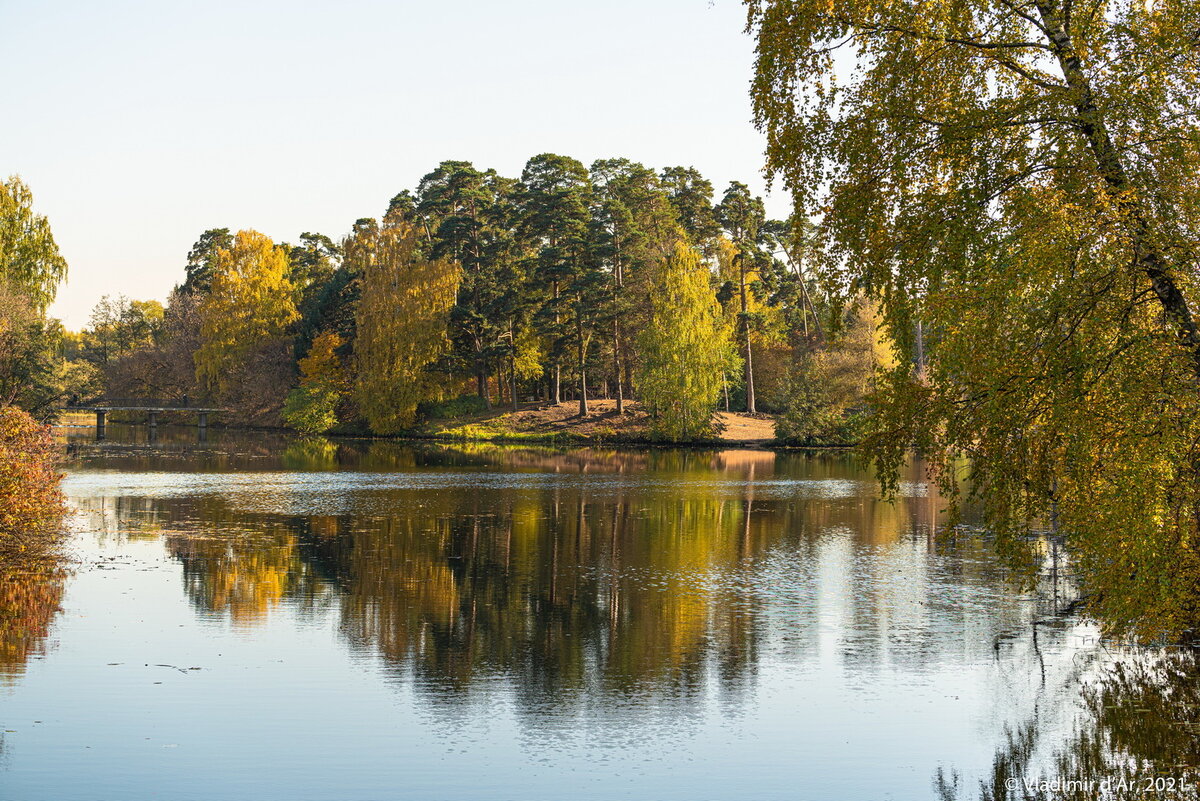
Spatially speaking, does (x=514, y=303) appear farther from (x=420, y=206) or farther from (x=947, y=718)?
(x=947, y=718)

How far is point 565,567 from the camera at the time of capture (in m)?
24.5

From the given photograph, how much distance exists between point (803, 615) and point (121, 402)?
8444 cm

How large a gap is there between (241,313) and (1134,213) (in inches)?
3292

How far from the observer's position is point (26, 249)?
57.8 m

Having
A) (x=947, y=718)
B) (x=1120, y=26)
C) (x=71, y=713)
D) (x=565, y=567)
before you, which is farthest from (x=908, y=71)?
(x=565, y=567)

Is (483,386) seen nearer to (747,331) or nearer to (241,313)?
(747,331)

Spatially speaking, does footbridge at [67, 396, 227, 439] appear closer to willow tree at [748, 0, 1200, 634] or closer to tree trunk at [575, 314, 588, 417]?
tree trunk at [575, 314, 588, 417]

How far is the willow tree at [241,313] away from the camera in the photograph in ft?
288

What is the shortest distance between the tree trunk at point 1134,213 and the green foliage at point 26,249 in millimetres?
56044

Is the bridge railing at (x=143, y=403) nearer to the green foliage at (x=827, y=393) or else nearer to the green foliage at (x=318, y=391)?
the green foliage at (x=318, y=391)

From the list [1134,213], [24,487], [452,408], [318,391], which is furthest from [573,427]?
[1134,213]

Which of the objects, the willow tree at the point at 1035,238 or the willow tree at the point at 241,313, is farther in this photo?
the willow tree at the point at 241,313

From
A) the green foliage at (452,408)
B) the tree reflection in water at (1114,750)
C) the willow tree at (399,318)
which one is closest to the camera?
the tree reflection in water at (1114,750)

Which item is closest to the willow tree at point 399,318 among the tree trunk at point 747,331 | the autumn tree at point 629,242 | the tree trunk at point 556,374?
the tree trunk at point 556,374
